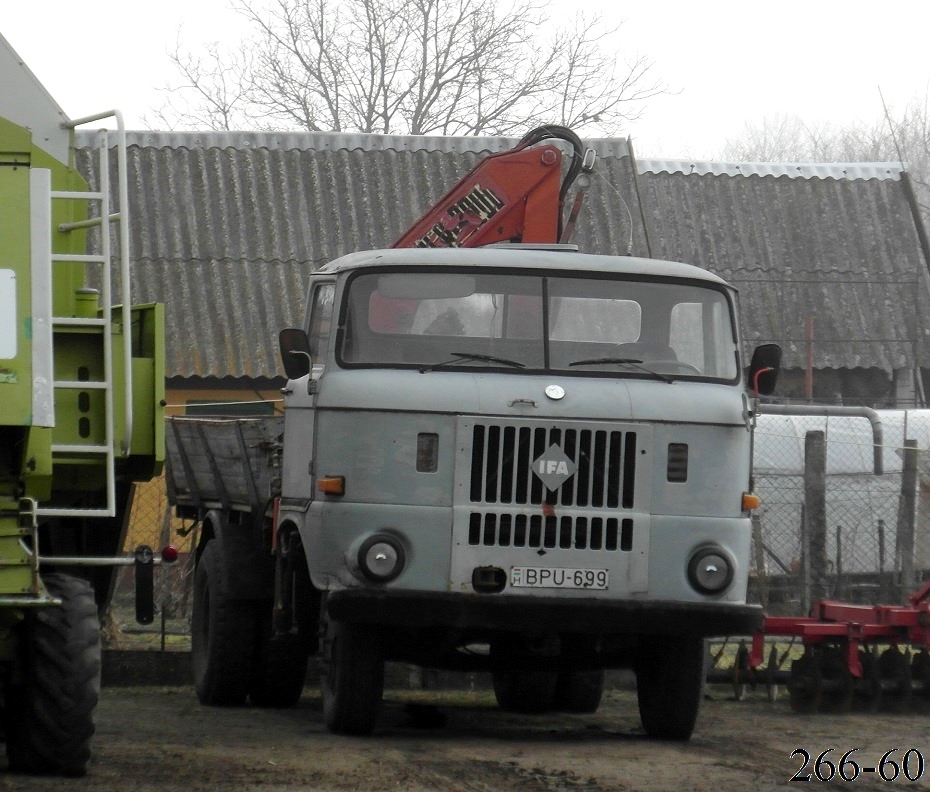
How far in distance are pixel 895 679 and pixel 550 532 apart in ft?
12.4

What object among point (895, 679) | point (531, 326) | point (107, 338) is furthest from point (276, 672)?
point (895, 679)

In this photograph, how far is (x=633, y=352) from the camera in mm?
8297

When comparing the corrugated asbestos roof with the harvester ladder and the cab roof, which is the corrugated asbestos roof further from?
the harvester ladder

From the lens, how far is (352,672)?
26.3 ft

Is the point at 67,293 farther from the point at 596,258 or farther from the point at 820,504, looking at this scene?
the point at 820,504

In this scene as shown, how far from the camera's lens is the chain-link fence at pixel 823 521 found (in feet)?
39.4

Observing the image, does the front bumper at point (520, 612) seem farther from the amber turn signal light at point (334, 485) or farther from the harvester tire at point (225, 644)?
the harvester tire at point (225, 644)

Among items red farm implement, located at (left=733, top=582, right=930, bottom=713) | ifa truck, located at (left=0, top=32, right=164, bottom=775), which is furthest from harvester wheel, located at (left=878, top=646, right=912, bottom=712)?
ifa truck, located at (left=0, top=32, right=164, bottom=775)

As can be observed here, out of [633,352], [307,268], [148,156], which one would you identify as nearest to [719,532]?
[633,352]

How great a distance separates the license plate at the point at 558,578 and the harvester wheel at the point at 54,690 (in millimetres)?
2173

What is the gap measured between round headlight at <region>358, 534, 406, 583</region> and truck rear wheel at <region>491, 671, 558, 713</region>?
108 inches

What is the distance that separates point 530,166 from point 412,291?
8.61ft

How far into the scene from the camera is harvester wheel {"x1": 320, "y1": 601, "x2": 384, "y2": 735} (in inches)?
316

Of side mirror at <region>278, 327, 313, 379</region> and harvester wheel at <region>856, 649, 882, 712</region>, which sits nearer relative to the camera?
side mirror at <region>278, 327, 313, 379</region>
